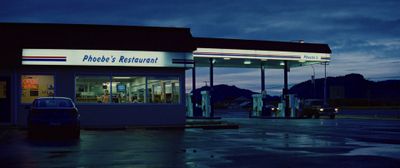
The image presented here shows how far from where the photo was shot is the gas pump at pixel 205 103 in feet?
147

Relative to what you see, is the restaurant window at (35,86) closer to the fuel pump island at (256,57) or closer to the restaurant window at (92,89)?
the restaurant window at (92,89)

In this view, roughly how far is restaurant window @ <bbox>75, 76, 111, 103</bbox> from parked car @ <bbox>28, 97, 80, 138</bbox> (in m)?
7.36

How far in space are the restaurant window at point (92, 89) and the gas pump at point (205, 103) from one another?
638 inches

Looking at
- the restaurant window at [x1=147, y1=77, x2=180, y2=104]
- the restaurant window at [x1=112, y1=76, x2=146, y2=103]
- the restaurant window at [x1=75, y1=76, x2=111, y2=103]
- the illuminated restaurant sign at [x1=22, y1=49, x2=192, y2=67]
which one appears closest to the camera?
the illuminated restaurant sign at [x1=22, y1=49, x2=192, y2=67]

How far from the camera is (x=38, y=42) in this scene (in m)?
28.2

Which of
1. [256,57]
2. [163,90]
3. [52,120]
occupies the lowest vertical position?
[52,120]

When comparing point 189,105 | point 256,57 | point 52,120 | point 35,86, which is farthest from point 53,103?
point 189,105

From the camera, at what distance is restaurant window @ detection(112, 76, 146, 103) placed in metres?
29.3

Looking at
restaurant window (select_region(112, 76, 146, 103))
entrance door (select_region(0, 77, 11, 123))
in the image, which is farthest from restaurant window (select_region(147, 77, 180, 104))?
entrance door (select_region(0, 77, 11, 123))

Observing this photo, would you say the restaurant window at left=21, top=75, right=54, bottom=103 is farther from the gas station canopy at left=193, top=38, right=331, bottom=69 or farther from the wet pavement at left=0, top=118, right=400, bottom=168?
the gas station canopy at left=193, top=38, right=331, bottom=69

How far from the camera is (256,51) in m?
40.0

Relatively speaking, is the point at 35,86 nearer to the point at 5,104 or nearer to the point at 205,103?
the point at 5,104

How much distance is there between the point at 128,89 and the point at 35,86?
483 cm

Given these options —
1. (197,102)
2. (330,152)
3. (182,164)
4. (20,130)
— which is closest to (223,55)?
(197,102)
